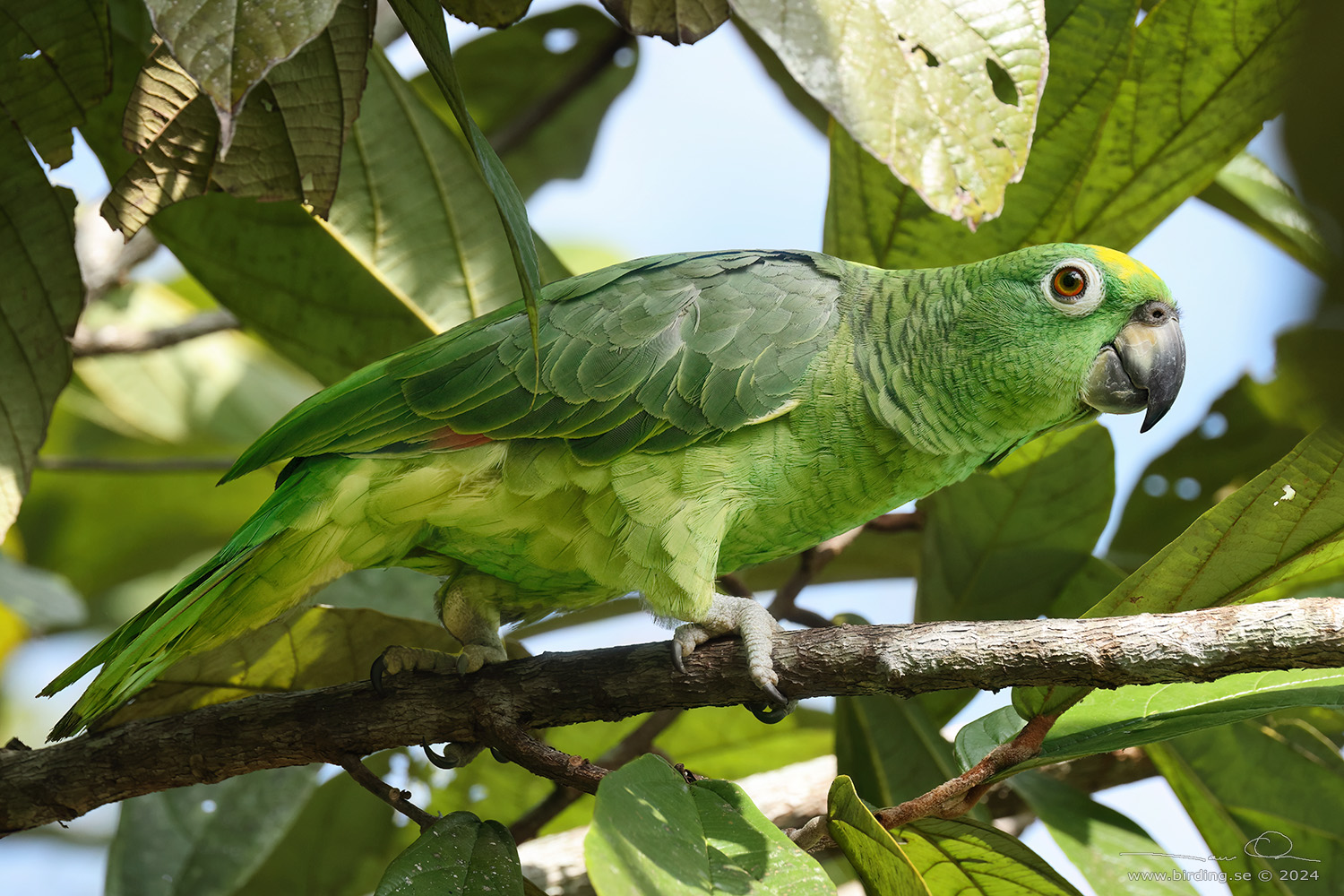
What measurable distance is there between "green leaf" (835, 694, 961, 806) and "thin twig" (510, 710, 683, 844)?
1.30ft

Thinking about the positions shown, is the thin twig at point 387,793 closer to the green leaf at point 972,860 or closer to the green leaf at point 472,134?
the green leaf at point 972,860

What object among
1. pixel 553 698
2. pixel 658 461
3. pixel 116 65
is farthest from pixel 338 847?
pixel 116 65

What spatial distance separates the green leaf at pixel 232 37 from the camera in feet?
3.63

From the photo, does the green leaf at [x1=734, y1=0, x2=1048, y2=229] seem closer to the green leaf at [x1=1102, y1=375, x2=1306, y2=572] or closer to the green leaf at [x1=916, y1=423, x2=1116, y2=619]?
the green leaf at [x1=916, y1=423, x2=1116, y2=619]

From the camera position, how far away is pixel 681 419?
6.44 ft

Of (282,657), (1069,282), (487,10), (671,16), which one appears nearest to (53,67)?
(487,10)

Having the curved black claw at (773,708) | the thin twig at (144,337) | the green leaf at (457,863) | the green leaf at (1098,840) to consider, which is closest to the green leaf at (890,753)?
the green leaf at (1098,840)

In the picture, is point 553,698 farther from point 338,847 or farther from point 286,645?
point 338,847

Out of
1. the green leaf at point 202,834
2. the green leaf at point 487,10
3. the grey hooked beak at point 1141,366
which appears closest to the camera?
the green leaf at point 487,10

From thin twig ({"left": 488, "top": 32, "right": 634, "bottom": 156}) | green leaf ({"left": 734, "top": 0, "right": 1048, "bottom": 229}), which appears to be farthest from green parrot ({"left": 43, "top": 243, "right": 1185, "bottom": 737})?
thin twig ({"left": 488, "top": 32, "right": 634, "bottom": 156})

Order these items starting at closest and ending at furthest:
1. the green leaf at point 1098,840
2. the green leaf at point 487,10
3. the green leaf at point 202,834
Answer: the green leaf at point 487,10 → the green leaf at point 1098,840 → the green leaf at point 202,834

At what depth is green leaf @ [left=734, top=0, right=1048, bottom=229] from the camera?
4.38 feet

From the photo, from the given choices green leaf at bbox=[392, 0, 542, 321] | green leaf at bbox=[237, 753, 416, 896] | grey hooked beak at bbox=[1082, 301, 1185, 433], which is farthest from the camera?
green leaf at bbox=[237, 753, 416, 896]

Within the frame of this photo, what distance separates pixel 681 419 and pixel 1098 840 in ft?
3.99
